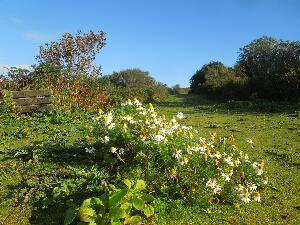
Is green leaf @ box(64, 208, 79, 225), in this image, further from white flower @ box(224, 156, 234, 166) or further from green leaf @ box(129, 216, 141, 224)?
white flower @ box(224, 156, 234, 166)

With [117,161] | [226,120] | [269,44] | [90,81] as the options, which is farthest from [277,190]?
[269,44]

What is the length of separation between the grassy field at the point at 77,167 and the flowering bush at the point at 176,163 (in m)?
0.26

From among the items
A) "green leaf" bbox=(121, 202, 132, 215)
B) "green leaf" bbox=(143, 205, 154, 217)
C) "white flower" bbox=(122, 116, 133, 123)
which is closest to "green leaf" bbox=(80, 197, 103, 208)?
"green leaf" bbox=(121, 202, 132, 215)

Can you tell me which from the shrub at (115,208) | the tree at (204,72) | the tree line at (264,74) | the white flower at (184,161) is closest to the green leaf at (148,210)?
the shrub at (115,208)

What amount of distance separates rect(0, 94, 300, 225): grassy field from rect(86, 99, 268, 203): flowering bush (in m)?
0.26

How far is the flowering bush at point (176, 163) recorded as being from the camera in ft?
21.4

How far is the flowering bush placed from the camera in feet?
21.4

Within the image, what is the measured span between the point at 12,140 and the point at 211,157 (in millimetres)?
6101

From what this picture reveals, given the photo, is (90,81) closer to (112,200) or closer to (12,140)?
(12,140)

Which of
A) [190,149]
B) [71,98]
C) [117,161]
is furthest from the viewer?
[71,98]

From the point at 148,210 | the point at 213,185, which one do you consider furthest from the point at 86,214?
the point at 213,185

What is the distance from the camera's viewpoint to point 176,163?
6531 millimetres

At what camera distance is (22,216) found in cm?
604

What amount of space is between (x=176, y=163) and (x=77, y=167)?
6.89 feet
